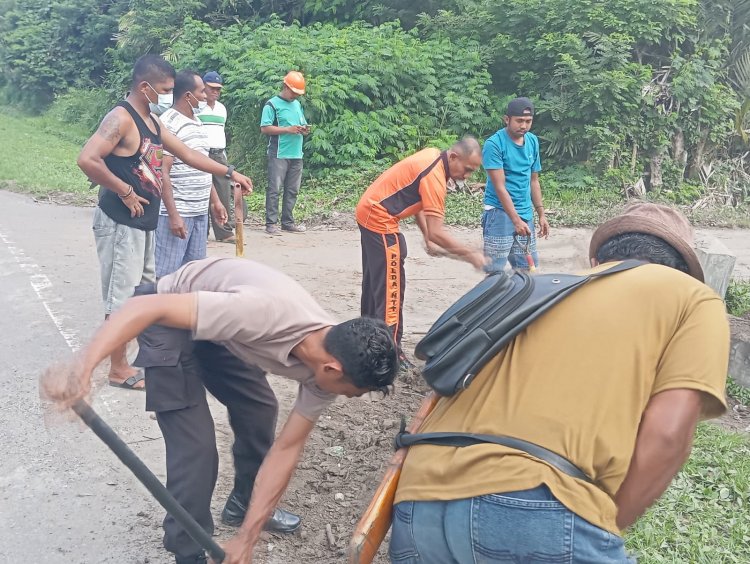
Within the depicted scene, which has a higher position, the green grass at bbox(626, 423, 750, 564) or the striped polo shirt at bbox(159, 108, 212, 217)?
the striped polo shirt at bbox(159, 108, 212, 217)

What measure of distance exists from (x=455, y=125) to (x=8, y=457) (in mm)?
10727

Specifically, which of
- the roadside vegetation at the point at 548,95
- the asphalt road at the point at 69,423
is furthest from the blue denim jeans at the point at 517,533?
the roadside vegetation at the point at 548,95

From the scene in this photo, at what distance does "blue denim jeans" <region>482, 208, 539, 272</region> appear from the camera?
6086mm

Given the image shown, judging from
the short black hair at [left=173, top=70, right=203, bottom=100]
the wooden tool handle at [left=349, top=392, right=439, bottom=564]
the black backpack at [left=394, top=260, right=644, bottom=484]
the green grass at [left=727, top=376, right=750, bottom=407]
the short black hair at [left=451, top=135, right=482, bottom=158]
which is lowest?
the green grass at [left=727, top=376, right=750, bottom=407]

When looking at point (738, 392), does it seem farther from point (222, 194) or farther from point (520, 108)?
point (222, 194)

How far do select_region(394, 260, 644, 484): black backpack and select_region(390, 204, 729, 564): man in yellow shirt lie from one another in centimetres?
2

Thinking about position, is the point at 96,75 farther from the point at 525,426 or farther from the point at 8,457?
the point at 525,426

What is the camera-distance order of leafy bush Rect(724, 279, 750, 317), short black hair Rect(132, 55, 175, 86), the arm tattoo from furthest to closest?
1. leafy bush Rect(724, 279, 750, 317)
2. short black hair Rect(132, 55, 175, 86)
3. the arm tattoo

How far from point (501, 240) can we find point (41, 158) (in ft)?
42.5

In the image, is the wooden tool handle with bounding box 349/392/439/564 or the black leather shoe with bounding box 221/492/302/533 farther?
the black leather shoe with bounding box 221/492/302/533

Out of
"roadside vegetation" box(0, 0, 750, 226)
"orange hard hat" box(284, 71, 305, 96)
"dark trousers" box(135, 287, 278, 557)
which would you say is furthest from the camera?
"roadside vegetation" box(0, 0, 750, 226)

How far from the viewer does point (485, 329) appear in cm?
188

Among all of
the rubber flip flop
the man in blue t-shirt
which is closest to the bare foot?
the rubber flip flop

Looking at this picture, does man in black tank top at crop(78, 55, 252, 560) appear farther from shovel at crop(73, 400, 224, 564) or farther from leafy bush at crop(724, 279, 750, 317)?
leafy bush at crop(724, 279, 750, 317)
